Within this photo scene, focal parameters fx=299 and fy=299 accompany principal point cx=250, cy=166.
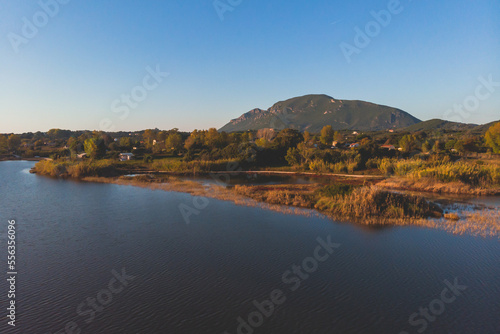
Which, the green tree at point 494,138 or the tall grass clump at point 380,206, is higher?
the green tree at point 494,138

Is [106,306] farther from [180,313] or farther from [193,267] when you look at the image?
[193,267]

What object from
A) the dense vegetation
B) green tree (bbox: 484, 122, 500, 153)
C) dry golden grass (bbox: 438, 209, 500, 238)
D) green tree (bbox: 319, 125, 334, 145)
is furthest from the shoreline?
green tree (bbox: 319, 125, 334, 145)

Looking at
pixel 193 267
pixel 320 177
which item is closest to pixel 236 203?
pixel 193 267

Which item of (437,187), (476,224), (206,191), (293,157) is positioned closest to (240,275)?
(476,224)

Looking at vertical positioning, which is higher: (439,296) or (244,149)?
(244,149)

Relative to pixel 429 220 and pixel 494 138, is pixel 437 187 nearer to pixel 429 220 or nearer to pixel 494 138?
pixel 429 220

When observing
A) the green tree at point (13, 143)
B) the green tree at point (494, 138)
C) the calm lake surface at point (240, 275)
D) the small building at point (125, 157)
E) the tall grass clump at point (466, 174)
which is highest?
the green tree at point (13, 143)

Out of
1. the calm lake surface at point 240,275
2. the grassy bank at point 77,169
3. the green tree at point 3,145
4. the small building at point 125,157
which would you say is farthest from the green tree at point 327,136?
the green tree at point 3,145

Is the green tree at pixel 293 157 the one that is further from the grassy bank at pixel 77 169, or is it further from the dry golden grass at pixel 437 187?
the grassy bank at pixel 77 169
